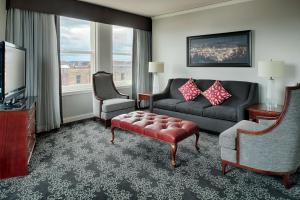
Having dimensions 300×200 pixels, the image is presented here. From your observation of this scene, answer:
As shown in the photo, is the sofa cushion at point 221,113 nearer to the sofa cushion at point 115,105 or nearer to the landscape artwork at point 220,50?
the landscape artwork at point 220,50

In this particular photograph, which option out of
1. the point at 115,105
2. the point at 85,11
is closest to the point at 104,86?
the point at 115,105

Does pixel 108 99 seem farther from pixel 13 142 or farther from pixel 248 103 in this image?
pixel 248 103

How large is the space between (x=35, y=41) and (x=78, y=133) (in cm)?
180

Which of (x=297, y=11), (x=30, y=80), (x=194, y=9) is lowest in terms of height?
(x=30, y=80)

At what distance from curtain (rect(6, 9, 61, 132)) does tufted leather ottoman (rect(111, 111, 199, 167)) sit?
4.95 feet

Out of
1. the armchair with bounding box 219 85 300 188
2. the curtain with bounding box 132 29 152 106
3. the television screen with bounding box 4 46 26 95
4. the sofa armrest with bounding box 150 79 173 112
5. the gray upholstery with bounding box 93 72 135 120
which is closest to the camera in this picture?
the armchair with bounding box 219 85 300 188

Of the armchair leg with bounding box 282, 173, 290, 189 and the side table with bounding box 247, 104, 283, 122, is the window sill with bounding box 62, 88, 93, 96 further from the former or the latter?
the armchair leg with bounding box 282, 173, 290, 189

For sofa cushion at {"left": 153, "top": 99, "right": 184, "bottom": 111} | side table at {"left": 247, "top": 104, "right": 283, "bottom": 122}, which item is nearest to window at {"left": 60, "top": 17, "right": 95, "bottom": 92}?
sofa cushion at {"left": 153, "top": 99, "right": 184, "bottom": 111}

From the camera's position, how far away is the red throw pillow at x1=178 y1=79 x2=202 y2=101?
4.83 m

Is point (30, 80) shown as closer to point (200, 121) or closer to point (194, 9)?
point (200, 121)

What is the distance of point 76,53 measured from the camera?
498 cm

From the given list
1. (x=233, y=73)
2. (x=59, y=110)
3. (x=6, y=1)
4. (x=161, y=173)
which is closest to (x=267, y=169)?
(x=161, y=173)

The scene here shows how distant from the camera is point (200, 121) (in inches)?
164

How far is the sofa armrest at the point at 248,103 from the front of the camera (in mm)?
3670
